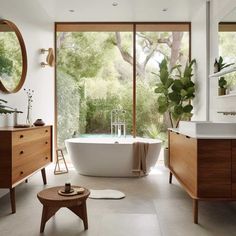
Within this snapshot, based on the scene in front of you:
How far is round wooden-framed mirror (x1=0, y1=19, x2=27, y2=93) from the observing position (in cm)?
336

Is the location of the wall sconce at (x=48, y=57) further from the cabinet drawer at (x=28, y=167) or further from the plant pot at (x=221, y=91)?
the plant pot at (x=221, y=91)

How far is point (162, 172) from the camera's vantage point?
497 centimetres

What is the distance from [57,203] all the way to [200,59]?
3.56 m

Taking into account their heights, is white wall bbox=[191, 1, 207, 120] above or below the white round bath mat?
above

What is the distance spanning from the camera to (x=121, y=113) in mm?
5688

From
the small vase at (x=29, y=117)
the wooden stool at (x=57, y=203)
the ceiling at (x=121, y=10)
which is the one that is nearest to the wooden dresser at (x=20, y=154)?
the small vase at (x=29, y=117)

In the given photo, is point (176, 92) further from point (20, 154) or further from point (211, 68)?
point (20, 154)

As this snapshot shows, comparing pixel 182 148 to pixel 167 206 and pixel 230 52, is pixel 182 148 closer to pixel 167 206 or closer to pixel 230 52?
pixel 167 206

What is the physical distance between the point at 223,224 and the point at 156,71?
3513mm

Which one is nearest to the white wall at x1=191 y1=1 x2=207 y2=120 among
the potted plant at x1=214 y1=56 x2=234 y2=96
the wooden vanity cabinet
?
the potted plant at x1=214 y1=56 x2=234 y2=96

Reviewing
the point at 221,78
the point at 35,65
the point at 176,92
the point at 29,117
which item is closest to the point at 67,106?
the point at 35,65

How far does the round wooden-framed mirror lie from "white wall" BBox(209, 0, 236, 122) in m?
2.69

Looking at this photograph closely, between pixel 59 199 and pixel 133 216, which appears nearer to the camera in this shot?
pixel 59 199

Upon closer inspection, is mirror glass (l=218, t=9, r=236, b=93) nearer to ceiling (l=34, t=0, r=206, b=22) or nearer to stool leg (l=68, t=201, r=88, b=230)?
ceiling (l=34, t=0, r=206, b=22)
